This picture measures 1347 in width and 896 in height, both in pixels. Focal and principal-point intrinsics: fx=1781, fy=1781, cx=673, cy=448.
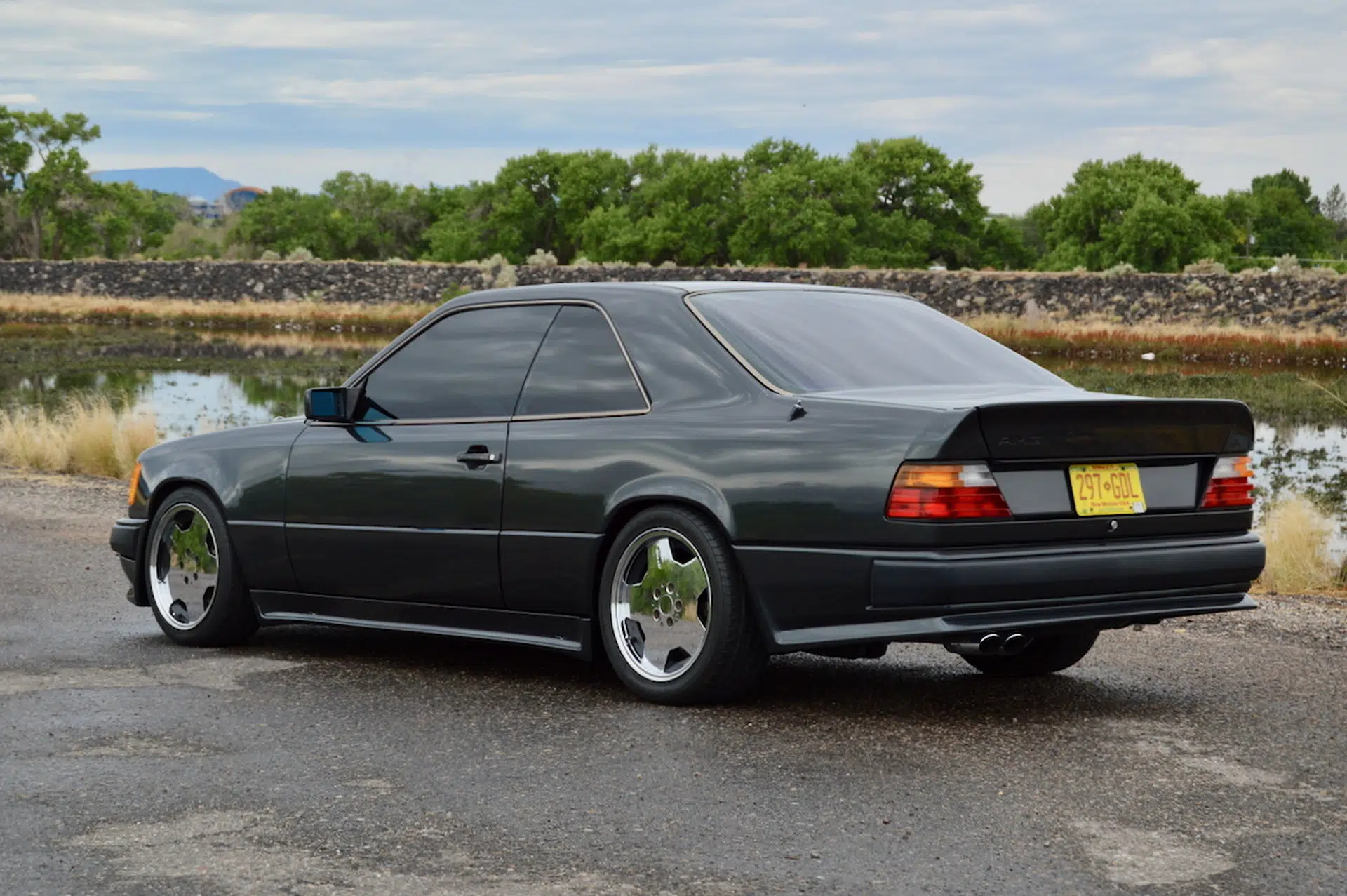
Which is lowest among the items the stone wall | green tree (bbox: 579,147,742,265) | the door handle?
the door handle

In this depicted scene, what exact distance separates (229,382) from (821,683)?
93.1 feet

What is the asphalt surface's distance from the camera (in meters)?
4.34

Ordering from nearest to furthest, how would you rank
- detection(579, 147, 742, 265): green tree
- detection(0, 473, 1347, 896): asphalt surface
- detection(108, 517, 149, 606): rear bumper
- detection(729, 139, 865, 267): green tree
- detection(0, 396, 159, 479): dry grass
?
detection(0, 473, 1347, 896): asphalt surface < detection(108, 517, 149, 606): rear bumper < detection(0, 396, 159, 479): dry grass < detection(729, 139, 865, 267): green tree < detection(579, 147, 742, 265): green tree

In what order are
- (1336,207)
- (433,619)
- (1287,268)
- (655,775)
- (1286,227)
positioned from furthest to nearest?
1. (1336,207)
2. (1286,227)
3. (1287,268)
4. (433,619)
5. (655,775)

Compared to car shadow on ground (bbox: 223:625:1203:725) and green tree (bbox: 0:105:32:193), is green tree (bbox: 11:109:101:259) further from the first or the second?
car shadow on ground (bbox: 223:625:1203:725)

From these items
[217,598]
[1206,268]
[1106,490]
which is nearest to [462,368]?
[217,598]

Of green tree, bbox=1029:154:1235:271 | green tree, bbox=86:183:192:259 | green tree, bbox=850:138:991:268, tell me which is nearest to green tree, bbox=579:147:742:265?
green tree, bbox=850:138:991:268

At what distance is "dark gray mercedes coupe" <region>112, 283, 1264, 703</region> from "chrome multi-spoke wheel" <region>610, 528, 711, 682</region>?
0.4 inches

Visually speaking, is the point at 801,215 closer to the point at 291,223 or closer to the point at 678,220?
the point at 678,220

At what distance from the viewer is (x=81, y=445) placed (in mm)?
19125

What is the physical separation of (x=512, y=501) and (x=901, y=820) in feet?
7.79

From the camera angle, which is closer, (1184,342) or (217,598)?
(217,598)

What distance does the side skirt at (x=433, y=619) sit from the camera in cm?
657

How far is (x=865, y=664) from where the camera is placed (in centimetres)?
744
